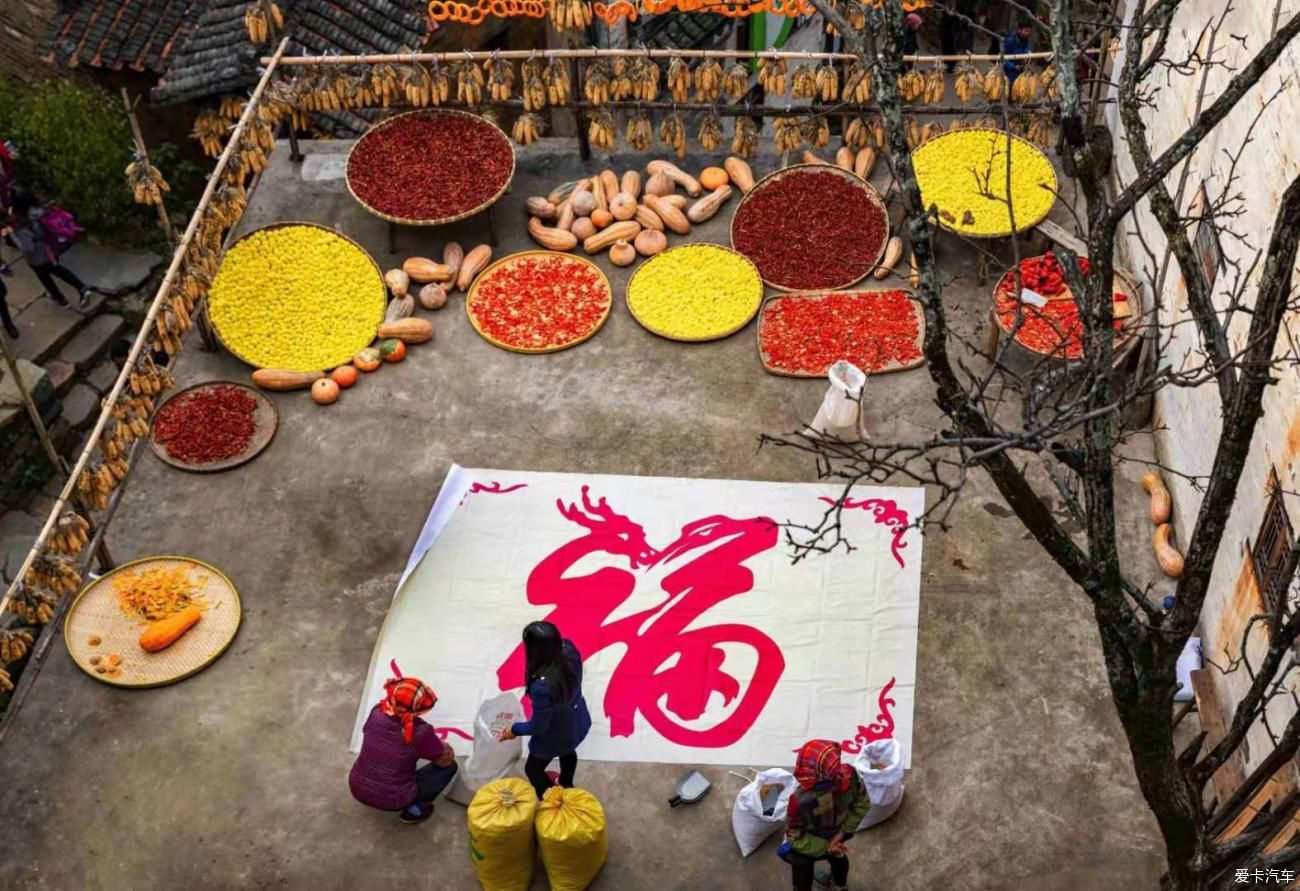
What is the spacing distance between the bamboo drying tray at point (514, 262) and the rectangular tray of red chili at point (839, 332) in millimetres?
1242

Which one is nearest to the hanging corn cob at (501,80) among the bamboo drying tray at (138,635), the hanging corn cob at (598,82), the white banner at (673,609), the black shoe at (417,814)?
the hanging corn cob at (598,82)

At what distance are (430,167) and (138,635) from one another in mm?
4863

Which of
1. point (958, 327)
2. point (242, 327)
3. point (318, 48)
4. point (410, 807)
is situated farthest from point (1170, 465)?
point (318, 48)

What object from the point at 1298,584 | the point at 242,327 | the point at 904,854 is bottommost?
the point at 904,854

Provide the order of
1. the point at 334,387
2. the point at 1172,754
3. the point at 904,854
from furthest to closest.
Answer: the point at 334,387 < the point at 904,854 < the point at 1172,754

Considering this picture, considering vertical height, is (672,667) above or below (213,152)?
below

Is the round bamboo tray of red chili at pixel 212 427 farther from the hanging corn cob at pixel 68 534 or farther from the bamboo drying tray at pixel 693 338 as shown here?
the bamboo drying tray at pixel 693 338

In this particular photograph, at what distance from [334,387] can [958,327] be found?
485 centimetres

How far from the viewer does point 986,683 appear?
33.5ft

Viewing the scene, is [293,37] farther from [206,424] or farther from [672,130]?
[206,424]

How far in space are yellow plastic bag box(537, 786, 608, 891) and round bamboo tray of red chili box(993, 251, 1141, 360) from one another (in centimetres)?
477

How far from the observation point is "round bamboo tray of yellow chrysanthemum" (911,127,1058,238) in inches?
503

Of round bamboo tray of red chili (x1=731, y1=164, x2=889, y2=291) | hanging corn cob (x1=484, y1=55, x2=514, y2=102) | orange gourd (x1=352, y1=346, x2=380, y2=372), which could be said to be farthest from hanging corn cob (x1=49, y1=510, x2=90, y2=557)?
round bamboo tray of red chili (x1=731, y1=164, x2=889, y2=291)

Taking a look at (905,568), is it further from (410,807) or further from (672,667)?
(410,807)
